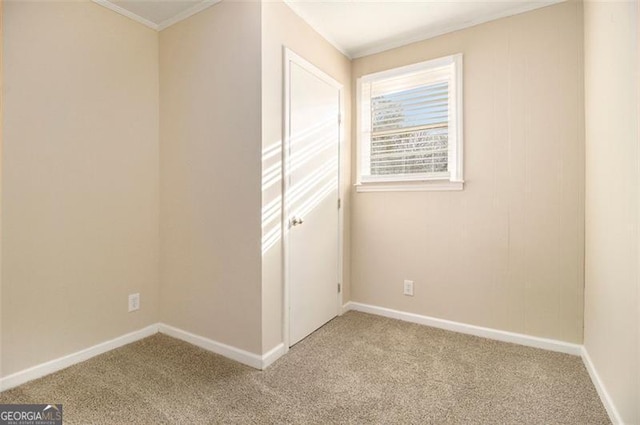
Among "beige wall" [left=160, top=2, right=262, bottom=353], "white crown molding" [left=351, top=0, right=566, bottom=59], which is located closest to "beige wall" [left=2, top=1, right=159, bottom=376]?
"beige wall" [left=160, top=2, right=262, bottom=353]

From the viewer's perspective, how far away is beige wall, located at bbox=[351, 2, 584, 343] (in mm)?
2178

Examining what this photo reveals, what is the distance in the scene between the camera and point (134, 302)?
2.44 meters

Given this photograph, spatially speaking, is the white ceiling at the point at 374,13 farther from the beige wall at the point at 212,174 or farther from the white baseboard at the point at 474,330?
the white baseboard at the point at 474,330

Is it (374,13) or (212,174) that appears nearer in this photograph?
(212,174)

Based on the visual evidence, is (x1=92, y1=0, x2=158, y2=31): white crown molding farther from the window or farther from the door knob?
the door knob

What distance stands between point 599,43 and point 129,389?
3.30 metres

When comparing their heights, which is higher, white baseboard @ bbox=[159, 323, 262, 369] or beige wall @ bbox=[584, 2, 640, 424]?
beige wall @ bbox=[584, 2, 640, 424]

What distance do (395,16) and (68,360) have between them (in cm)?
333

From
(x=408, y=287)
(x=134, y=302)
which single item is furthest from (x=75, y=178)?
(x=408, y=287)

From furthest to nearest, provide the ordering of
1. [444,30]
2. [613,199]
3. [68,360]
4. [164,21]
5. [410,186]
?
1. [410,186]
2. [444,30]
3. [164,21]
4. [68,360]
5. [613,199]

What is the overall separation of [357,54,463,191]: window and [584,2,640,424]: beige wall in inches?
33.1

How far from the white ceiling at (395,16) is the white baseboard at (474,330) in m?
2.39

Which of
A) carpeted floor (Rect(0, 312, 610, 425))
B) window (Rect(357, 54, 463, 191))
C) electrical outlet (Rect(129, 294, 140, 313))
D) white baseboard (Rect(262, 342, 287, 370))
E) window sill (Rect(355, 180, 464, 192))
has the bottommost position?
carpeted floor (Rect(0, 312, 610, 425))

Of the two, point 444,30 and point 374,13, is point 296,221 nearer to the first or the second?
point 374,13
